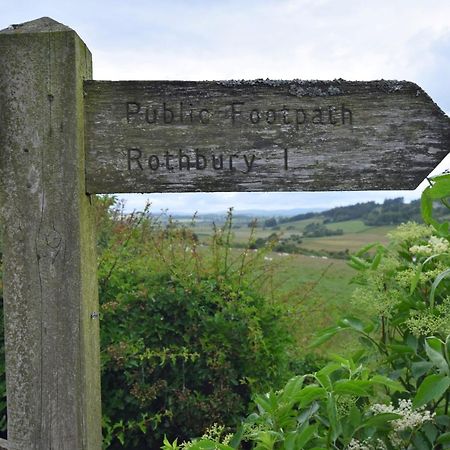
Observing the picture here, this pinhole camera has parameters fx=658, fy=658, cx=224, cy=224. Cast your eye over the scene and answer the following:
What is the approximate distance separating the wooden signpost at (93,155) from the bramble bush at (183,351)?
1665mm

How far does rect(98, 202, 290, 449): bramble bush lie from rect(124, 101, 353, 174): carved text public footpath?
1.89 meters

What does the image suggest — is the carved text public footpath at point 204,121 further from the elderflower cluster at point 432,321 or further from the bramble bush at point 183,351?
the bramble bush at point 183,351

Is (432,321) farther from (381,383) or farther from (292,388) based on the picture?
(292,388)

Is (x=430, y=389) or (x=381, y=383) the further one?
(x=381, y=383)

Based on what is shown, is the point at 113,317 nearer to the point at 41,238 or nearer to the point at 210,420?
the point at 210,420

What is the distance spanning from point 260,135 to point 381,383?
Answer: 3.04ft

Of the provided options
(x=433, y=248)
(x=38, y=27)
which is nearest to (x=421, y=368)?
(x=433, y=248)

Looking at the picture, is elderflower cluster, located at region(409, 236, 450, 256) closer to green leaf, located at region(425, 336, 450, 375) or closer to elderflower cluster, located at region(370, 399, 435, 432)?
green leaf, located at region(425, 336, 450, 375)

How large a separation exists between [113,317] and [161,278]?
1.33 ft

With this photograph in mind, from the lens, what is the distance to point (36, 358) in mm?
2301

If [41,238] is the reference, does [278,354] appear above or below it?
below

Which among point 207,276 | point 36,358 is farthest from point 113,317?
point 36,358

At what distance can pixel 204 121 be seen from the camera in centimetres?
232

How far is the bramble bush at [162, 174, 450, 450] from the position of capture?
1857mm
